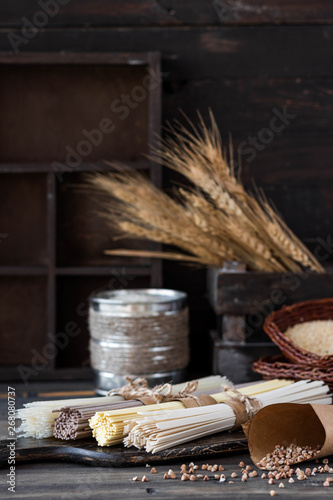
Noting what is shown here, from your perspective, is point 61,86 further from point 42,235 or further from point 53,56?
point 42,235

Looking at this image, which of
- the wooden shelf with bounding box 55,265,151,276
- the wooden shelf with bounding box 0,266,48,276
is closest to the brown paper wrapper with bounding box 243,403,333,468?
the wooden shelf with bounding box 55,265,151,276

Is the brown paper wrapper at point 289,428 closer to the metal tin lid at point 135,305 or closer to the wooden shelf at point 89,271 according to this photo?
the metal tin lid at point 135,305

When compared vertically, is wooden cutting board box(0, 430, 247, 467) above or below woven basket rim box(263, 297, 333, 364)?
below

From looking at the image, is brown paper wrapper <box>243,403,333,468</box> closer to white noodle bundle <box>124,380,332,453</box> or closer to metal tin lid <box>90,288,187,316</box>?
white noodle bundle <box>124,380,332,453</box>

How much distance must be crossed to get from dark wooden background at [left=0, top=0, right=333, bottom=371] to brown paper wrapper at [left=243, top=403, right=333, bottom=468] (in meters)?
0.73

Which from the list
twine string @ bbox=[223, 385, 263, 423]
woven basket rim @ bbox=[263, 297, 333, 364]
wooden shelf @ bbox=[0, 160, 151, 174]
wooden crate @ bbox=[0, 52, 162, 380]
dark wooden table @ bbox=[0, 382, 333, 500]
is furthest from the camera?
wooden crate @ bbox=[0, 52, 162, 380]

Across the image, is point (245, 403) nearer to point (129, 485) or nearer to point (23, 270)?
point (129, 485)

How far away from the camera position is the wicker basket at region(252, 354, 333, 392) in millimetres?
1237

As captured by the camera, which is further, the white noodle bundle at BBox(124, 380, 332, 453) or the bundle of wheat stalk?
the bundle of wheat stalk

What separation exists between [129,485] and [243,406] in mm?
287

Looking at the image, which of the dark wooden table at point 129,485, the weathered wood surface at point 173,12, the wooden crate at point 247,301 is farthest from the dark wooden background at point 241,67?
the dark wooden table at point 129,485

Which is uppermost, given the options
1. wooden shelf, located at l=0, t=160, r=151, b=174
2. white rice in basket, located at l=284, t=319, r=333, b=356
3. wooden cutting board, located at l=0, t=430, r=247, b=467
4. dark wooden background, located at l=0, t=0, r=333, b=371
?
dark wooden background, located at l=0, t=0, r=333, b=371

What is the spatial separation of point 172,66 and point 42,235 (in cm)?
65

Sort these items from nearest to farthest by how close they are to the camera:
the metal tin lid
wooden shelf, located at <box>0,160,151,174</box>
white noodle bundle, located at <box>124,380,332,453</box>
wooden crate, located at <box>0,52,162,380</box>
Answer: white noodle bundle, located at <box>124,380,332,453</box>, the metal tin lid, wooden shelf, located at <box>0,160,151,174</box>, wooden crate, located at <box>0,52,162,380</box>
